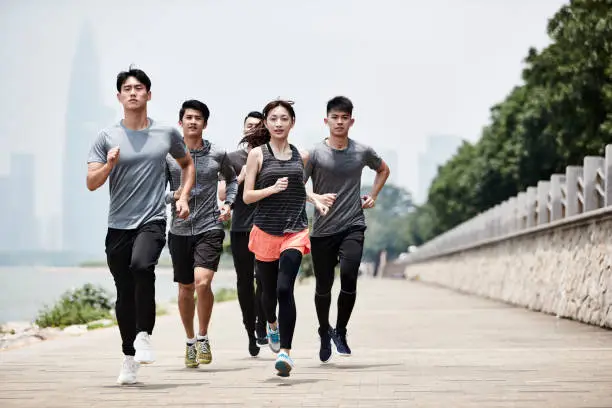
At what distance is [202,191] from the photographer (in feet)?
32.4

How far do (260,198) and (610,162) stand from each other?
7179 millimetres

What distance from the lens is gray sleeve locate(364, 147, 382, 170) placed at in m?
10.4

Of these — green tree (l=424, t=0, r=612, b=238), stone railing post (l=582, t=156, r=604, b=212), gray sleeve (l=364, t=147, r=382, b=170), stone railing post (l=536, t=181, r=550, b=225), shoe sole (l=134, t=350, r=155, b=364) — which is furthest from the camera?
green tree (l=424, t=0, r=612, b=238)

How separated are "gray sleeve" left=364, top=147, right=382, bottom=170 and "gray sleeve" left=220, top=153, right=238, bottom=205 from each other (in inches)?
44.6

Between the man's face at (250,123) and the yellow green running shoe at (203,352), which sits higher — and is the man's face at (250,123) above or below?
above

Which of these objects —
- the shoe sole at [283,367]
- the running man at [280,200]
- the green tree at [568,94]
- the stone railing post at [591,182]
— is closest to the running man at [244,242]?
the running man at [280,200]

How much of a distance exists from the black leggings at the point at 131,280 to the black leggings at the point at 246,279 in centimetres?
223

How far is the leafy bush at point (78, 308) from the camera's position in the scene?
2158 centimetres

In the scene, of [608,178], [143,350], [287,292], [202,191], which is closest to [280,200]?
[287,292]

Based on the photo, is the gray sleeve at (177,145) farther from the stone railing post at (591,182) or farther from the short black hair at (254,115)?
the stone railing post at (591,182)

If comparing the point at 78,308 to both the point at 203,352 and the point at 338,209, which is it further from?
the point at 338,209

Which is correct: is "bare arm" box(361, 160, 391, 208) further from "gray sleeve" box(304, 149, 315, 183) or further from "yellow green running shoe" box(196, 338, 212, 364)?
"yellow green running shoe" box(196, 338, 212, 364)

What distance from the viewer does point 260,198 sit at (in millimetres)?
8891

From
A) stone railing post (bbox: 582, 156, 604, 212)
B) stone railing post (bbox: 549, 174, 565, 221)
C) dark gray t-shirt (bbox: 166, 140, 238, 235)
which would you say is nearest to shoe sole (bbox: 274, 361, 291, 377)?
dark gray t-shirt (bbox: 166, 140, 238, 235)
